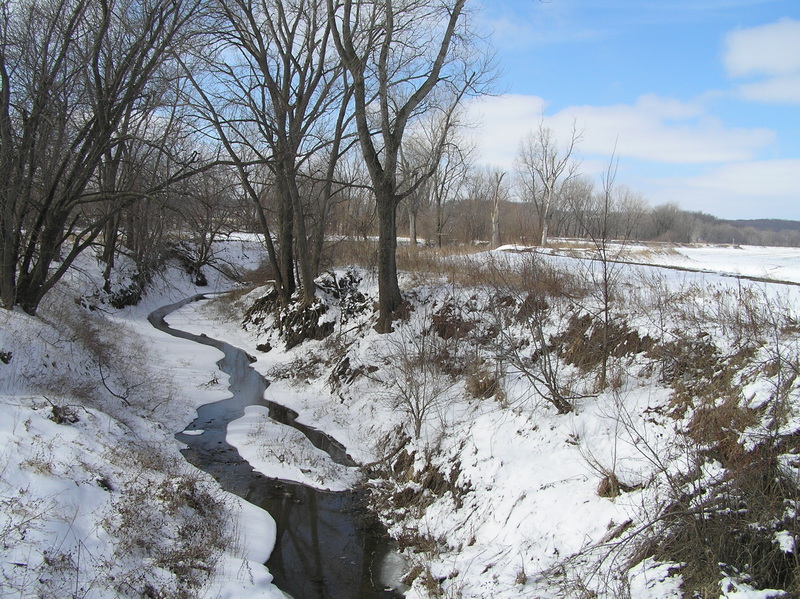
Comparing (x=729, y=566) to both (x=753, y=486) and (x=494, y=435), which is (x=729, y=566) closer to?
(x=753, y=486)

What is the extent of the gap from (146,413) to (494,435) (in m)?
8.19

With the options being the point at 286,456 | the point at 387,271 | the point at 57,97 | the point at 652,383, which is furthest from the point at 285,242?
the point at 652,383

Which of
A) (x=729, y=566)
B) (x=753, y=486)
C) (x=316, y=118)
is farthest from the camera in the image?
(x=316, y=118)

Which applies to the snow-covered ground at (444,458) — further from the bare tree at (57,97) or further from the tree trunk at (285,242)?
the tree trunk at (285,242)

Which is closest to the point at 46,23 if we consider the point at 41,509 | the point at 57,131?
the point at 57,131

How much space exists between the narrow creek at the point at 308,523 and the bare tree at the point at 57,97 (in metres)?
5.82

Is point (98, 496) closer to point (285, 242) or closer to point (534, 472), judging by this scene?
point (534, 472)

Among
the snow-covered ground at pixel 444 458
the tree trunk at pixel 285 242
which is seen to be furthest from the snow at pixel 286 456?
the tree trunk at pixel 285 242

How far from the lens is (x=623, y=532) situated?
5488mm

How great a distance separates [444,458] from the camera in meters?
9.04

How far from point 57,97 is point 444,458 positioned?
463 inches

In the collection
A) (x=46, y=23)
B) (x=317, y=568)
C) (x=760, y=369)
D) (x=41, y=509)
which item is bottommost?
(x=317, y=568)

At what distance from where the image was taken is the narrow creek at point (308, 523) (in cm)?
686

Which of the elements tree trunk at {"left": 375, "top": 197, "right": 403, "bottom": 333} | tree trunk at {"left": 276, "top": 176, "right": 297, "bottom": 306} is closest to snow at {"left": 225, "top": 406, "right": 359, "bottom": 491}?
tree trunk at {"left": 375, "top": 197, "right": 403, "bottom": 333}
